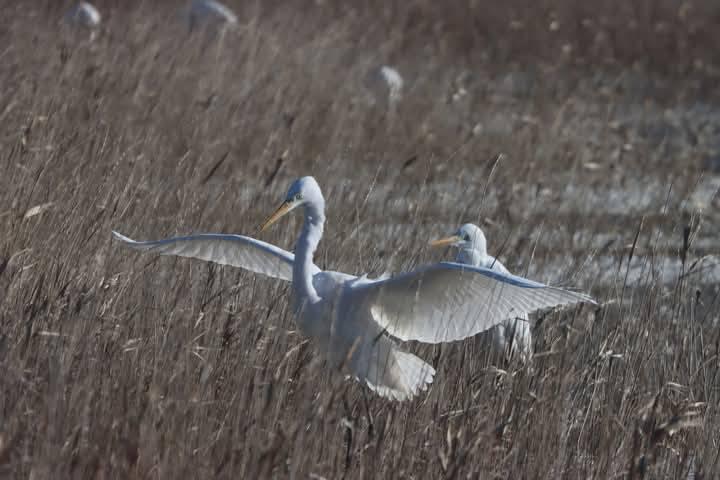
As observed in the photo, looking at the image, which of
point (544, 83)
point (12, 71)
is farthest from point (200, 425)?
point (544, 83)

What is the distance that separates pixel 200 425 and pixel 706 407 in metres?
1.45

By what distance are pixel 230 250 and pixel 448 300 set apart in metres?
0.79

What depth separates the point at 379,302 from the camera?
3574 mm

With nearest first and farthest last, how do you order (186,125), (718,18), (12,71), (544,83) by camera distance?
(12,71), (186,125), (544,83), (718,18)

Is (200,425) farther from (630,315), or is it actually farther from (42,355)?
(630,315)

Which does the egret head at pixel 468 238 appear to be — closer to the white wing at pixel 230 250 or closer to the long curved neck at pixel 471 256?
the long curved neck at pixel 471 256

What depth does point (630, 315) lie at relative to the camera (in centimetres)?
388

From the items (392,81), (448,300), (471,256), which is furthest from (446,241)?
(392,81)

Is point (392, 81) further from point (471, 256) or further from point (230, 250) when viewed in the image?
point (230, 250)

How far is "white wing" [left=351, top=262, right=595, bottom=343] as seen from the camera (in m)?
3.21

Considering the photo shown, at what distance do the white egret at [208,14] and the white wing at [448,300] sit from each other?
5.83 meters

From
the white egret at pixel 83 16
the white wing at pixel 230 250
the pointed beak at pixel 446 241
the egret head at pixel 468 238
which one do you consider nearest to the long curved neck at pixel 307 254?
the white wing at pixel 230 250

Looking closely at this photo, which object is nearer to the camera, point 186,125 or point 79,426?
point 79,426

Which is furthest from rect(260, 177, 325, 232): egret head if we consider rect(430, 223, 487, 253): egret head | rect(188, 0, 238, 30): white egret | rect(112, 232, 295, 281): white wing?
rect(188, 0, 238, 30): white egret
